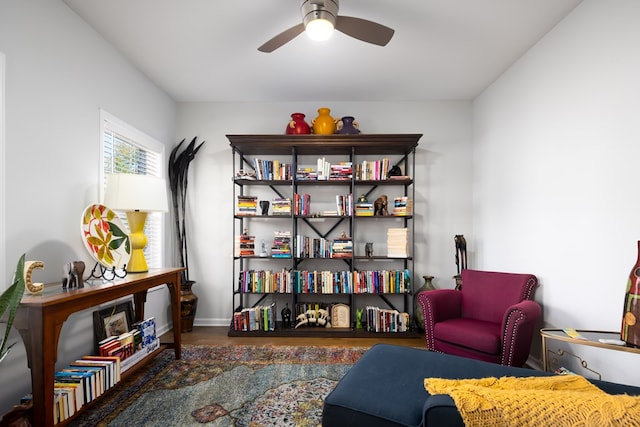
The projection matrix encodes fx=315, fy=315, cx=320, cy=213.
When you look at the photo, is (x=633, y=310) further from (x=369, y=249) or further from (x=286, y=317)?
(x=286, y=317)

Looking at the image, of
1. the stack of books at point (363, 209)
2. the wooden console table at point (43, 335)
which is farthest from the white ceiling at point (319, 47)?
the wooden console table at point (43, 335)

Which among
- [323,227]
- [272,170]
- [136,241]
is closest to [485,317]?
[323,227]

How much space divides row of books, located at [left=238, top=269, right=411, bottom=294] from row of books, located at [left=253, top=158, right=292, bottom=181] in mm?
1116

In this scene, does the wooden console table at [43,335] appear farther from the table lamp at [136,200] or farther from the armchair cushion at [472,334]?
the armchair cushion at [472,334]

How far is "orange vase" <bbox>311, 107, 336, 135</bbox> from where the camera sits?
3.66 m

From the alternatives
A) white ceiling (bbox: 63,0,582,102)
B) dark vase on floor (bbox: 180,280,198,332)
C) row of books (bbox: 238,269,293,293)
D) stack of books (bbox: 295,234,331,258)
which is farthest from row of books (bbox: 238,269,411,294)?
white ceiling (bbox: 63,0,582,102)

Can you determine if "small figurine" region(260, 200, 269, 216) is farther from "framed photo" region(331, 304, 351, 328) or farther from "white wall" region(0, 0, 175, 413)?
"white wall" region(0, 0, 175, 413)

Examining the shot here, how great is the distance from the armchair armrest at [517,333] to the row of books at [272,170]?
2557 millimetres

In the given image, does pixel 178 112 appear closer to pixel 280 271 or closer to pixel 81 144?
pixel 81 144

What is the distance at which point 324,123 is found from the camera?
366 cm

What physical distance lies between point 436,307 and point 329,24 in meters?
2.37

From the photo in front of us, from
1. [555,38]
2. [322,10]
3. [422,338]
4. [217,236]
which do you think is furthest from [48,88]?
[422,338]

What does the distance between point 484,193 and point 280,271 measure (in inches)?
102

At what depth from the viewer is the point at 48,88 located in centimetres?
213
